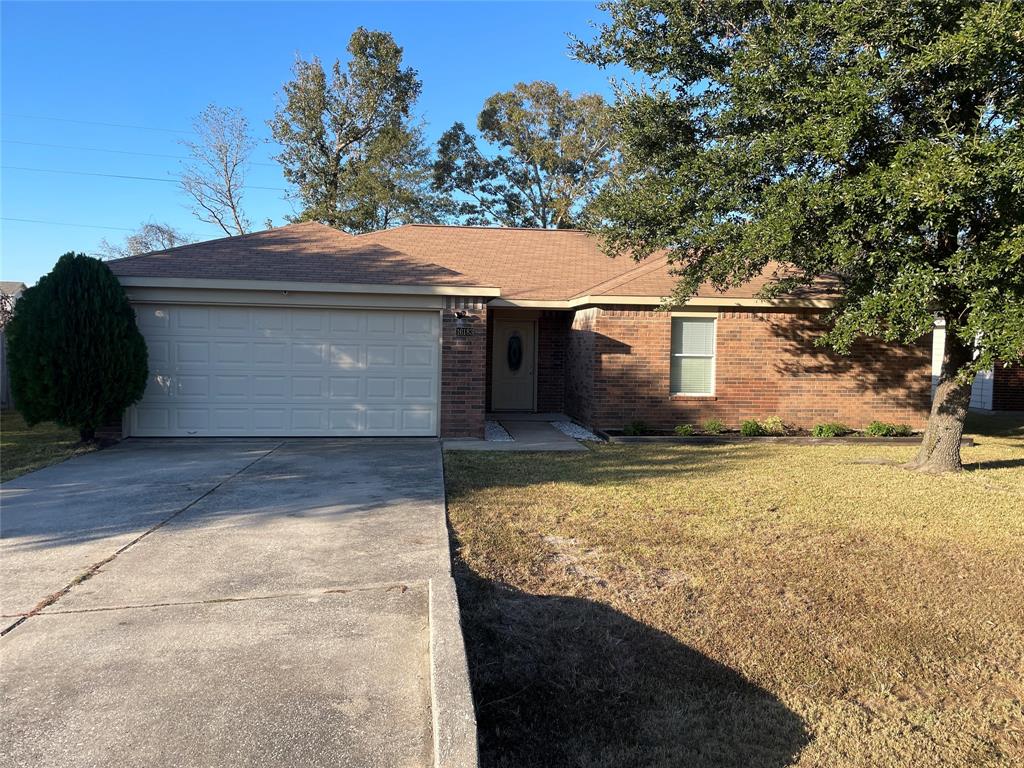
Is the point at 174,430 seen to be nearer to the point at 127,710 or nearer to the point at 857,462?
the point at 127,710

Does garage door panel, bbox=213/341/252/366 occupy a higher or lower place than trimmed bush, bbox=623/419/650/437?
higher

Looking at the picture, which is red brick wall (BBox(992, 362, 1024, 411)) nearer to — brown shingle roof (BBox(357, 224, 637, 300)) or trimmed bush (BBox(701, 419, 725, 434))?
brown shingle roof (BBox(357, 224, 637, 300))

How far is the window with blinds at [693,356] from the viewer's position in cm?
1234

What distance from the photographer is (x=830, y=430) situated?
11.9 m

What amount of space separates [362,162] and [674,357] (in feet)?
74.1

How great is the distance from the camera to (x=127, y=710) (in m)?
2.87

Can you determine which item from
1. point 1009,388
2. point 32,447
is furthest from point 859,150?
point 1009,388

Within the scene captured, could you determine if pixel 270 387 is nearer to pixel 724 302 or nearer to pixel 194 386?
pixel 194 386

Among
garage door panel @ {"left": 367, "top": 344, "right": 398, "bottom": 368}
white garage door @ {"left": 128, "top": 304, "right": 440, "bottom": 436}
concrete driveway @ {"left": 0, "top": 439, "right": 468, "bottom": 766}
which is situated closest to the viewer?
concrete driveway @ {"left": 0, "top": 439, "right": 468, "bottom": 766}

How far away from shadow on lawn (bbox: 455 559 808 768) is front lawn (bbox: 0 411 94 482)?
6975 mm

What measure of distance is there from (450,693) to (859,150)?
751 cm

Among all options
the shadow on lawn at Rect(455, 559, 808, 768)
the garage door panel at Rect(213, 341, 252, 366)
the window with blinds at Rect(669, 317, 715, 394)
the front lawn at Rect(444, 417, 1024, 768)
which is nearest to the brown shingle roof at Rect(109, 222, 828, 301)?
the window with blinds at Rect(669, 317, 715, 394)

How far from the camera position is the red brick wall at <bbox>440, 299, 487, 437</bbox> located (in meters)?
10.9

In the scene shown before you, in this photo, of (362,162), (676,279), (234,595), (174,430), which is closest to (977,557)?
(234,595)
